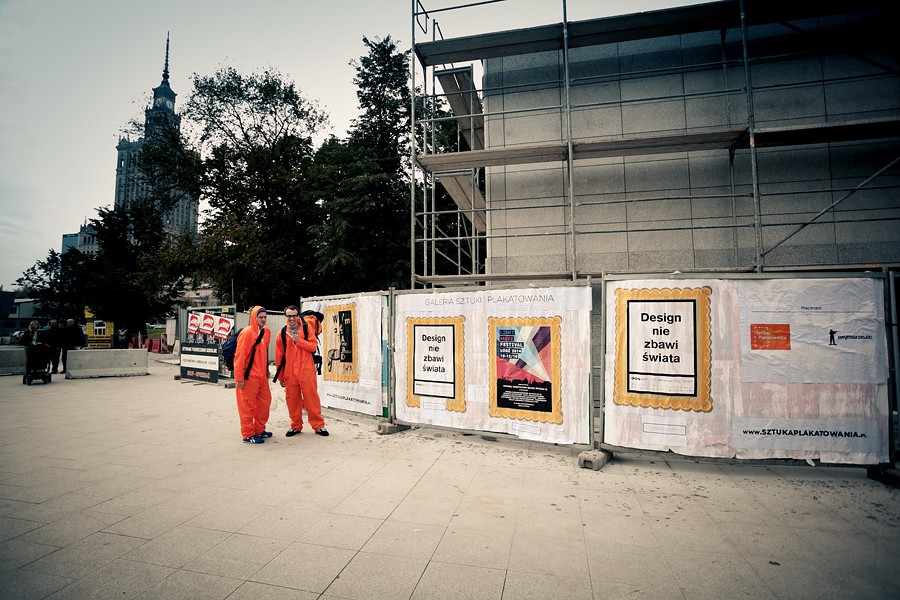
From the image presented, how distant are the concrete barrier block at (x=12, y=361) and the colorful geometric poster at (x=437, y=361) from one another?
16505 mm

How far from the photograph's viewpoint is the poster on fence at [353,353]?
706 centimetres

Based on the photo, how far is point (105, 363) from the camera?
46.8ft

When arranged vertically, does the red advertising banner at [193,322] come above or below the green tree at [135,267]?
below

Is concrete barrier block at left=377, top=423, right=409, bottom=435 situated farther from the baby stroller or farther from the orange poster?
the baby stroller

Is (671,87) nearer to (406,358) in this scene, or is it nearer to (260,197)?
(406,358)

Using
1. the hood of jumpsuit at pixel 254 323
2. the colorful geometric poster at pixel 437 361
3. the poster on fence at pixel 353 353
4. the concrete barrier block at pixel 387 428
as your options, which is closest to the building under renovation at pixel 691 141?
the poster on fence at pixel 353 353

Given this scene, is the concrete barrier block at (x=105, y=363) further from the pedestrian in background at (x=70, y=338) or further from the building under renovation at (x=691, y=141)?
the building under renovation at (x=691, y=141)

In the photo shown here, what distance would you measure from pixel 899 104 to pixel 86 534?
1403 cm

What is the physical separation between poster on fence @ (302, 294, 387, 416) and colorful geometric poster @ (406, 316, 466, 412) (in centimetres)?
67

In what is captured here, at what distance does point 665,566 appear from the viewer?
10.0ft

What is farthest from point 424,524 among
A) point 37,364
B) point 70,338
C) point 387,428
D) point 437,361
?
point 70,338

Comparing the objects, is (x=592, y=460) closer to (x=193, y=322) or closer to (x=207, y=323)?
(x=207, y=323)

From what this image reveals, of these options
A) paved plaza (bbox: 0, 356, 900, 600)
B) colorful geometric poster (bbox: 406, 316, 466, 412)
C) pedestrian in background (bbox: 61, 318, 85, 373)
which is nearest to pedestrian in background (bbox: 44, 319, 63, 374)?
pedestrian in background (bbox: 61, 318, 85, 373)

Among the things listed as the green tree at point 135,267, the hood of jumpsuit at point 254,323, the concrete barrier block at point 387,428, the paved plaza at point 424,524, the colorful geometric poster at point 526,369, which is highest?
the green tree at point 135,267
